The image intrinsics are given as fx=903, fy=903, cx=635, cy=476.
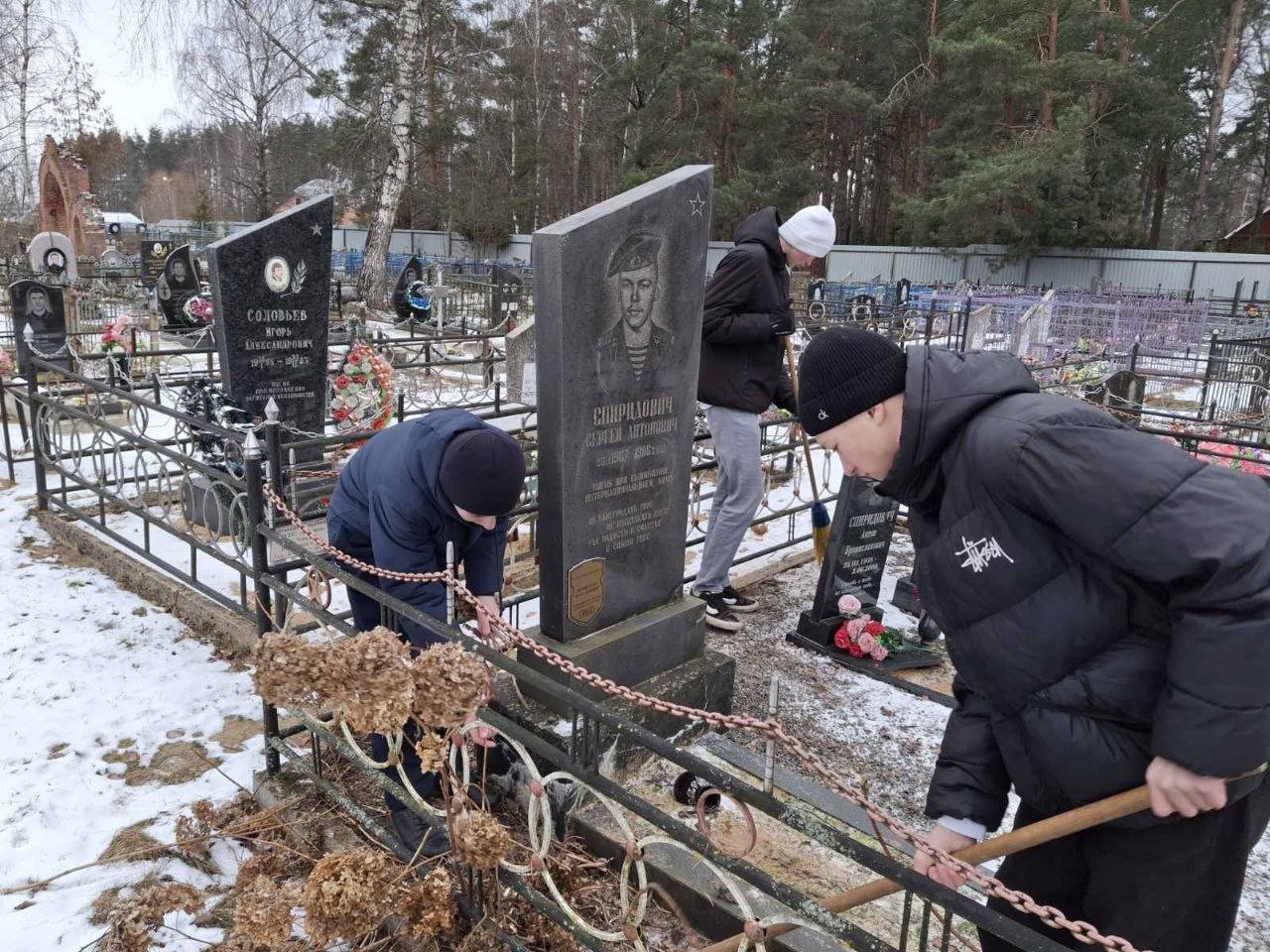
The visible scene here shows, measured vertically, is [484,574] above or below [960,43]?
below

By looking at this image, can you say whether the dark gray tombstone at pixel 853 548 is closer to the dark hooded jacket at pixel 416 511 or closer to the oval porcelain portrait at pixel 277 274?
the dark hooded jacket at pixel 416 511

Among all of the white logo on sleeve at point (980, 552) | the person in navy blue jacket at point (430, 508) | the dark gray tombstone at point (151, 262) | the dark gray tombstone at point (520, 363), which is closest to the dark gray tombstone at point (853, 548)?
the person in navy blue jacket at point (430, 508)

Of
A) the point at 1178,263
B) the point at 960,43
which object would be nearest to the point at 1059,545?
the point at 960,43

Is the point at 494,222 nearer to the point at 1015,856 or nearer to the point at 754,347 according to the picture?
the point at 754,347

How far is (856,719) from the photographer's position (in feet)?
12.1

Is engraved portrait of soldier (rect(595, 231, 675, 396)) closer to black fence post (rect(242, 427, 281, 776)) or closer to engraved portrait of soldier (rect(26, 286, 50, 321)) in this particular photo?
black fence post (rect(242, 427, 281, 776))

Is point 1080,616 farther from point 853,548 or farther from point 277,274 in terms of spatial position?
point 277,274

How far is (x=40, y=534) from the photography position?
572 cm

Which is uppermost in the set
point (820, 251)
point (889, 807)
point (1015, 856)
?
point (820, 251)

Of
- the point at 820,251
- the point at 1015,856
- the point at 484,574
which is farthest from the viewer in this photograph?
the point at 820,251

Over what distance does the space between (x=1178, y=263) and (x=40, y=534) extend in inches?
1324

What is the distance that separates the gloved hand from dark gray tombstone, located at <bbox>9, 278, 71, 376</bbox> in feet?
24.7

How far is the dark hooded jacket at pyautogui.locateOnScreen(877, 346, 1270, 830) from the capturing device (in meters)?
1.33

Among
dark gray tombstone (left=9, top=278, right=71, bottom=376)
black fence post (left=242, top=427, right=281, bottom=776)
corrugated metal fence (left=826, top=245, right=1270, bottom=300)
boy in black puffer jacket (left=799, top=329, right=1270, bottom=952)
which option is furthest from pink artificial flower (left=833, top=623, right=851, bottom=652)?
corrugated metal fence (left=826, top=245, right=1270, bottom=300)
